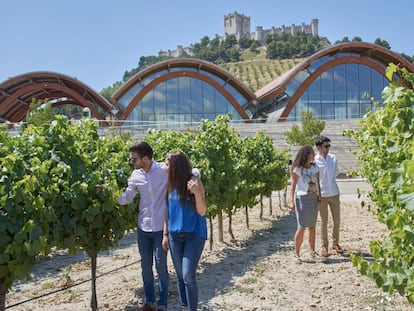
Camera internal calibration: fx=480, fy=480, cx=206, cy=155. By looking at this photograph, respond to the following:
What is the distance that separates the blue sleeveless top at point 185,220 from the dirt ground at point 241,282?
4.11 ft

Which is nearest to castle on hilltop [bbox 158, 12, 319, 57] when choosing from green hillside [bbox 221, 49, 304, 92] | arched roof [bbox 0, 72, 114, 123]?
green hillside [bbox 221, 49, 304, 92]

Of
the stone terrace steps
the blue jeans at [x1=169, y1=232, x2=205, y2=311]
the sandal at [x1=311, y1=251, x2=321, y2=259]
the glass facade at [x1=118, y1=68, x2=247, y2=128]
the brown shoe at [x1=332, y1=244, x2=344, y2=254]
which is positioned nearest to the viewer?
the blue jeans at [x1=169, y1=232, x2=205, y2=311]

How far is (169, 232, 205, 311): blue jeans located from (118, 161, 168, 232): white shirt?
35 cm

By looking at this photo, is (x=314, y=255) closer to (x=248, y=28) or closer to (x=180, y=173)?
(x=180, y=173)

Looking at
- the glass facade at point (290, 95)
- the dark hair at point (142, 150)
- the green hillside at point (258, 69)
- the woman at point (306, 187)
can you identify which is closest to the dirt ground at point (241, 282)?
the woman at point (306, 187)

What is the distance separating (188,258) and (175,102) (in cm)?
3808

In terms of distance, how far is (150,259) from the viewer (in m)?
4.70

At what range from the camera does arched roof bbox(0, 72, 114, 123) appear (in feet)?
137

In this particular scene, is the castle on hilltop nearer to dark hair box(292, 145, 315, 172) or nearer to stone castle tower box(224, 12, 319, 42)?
stone castle tower box(224, 12, 319, 42)

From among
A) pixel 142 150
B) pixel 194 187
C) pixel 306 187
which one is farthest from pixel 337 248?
pixel 142 150

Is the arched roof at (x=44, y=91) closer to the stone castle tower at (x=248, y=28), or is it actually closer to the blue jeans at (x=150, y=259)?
the blue jeans at (x=150, y=259)

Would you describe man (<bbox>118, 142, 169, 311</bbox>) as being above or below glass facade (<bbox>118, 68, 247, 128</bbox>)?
below

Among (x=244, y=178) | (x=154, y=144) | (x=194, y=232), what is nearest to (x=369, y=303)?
(x=194, y=232)

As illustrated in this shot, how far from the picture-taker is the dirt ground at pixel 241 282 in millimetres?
5108
